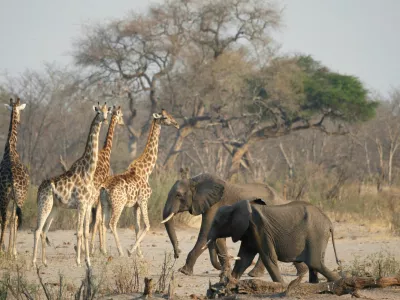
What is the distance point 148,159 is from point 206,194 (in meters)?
2.84

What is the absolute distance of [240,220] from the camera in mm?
7816

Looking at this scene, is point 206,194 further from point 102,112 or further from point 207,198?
point 102,112

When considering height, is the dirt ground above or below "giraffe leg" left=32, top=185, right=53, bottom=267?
below

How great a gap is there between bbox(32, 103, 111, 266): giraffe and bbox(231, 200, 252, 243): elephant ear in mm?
2941

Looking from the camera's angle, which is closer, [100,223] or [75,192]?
[75,192]

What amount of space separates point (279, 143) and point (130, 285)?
2805cm

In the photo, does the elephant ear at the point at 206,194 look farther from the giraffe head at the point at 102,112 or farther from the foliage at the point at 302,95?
the foliage at the point at 302,95

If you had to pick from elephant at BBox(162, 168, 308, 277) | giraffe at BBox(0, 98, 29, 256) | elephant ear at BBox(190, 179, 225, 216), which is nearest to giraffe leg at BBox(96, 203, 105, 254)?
giraffe at BBox(0, 98, 29, 256)

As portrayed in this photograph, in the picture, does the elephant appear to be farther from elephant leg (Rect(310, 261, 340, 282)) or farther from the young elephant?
elephant leg (Rect(310, 261, 340, 282))

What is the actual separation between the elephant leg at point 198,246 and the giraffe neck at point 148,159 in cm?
273

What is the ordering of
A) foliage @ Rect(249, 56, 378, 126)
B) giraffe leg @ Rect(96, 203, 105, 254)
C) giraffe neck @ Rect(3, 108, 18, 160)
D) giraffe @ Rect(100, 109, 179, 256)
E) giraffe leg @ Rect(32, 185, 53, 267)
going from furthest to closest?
foliage @ Rect(249, 56, 378, 126), giraffe neck @ Rect(3, 108, 18, 160), giraffe leg @ Rect(96, 203, 105, 254), giraffe @ Rect(100, 109, 179, 256), giraffe leg @ Rect(32, 185, 53, 267)

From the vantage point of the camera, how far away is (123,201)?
452 inches

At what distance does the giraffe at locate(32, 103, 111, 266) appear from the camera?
10.3 m

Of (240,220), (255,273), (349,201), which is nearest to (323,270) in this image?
(240,220)
